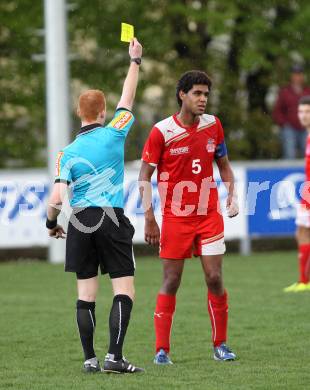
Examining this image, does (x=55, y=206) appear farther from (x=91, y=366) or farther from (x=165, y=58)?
(x=165, y=58)

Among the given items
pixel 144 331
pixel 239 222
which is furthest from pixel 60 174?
pixel 239 222

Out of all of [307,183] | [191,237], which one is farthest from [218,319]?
[307,183]

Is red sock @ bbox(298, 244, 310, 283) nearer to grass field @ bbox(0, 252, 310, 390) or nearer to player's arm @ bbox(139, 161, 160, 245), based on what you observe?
grass field @ bbox(0, 252, 310, 390)

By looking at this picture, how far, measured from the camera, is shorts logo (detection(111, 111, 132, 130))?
8438 millimetres

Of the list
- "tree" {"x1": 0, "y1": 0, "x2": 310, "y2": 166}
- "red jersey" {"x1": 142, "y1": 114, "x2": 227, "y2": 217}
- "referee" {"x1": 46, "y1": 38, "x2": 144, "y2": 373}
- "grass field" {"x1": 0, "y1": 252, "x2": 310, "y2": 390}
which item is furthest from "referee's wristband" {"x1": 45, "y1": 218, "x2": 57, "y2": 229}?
"tree" {"x1": 0, "y1": 0, "x2": 310, "y2": 166}

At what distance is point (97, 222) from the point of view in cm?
841

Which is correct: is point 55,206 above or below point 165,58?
below

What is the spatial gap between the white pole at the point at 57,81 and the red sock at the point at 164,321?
10569 mm

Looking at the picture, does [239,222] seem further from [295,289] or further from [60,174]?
[60,174]

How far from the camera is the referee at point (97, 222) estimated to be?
8.36m

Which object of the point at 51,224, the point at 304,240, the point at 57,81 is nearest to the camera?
the point at 51,224

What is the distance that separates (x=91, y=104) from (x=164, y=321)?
175 centimetres

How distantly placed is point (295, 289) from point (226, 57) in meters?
11.5

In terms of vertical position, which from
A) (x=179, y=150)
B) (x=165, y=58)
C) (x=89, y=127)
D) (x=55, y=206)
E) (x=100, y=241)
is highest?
(x=165, y=58)
